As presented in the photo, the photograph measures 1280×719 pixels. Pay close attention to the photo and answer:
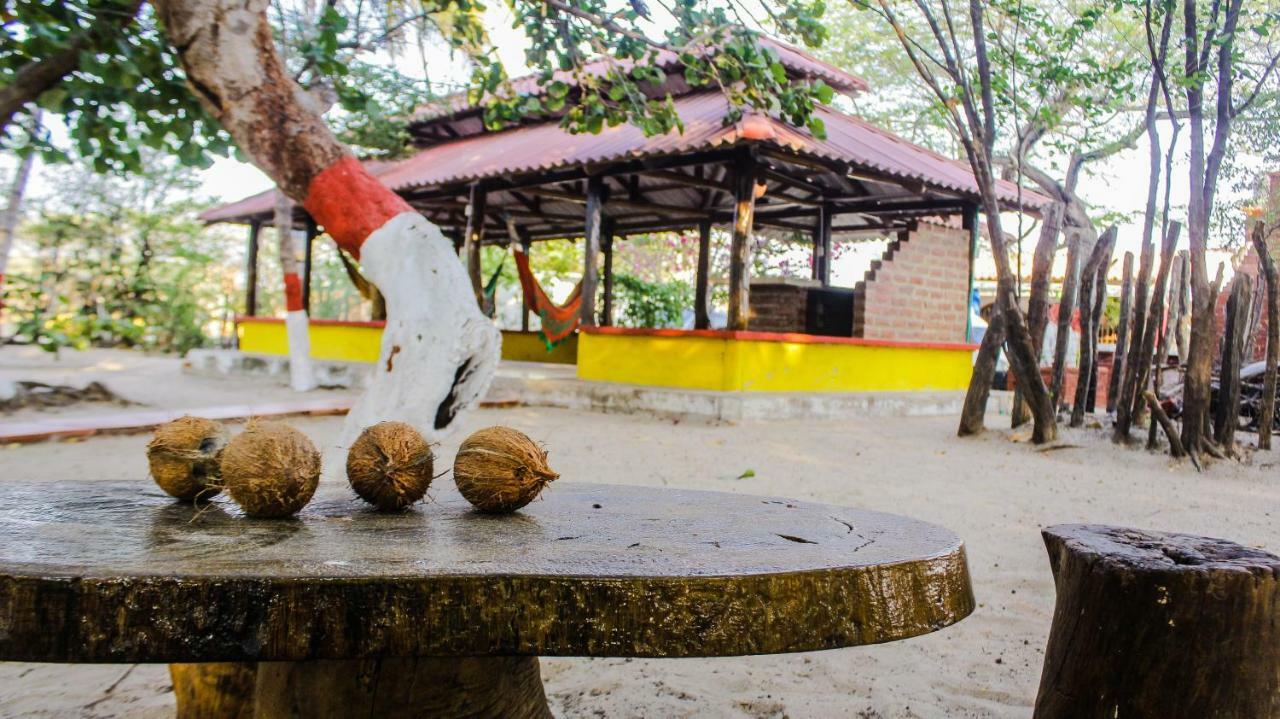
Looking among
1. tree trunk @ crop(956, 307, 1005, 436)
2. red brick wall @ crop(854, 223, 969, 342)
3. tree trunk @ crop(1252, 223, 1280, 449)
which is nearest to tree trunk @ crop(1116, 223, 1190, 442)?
tree trunk @ crop(1252, 223, 1280, 449)

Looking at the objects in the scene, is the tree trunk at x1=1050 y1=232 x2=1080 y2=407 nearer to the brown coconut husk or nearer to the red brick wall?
the red brick wall

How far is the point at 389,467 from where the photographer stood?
1291mm

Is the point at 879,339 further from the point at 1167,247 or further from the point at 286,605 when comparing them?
the point at 286,605

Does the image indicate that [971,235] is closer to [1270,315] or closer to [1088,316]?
[1088,316]

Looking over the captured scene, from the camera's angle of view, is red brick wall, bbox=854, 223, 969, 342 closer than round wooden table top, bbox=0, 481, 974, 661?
No

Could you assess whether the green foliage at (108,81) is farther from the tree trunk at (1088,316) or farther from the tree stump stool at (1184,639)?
the tree trunk at (1088,316)

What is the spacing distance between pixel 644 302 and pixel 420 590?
1305 centimetres

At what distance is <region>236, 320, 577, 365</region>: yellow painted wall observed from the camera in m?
11.0

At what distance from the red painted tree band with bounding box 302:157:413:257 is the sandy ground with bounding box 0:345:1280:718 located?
3.48ft

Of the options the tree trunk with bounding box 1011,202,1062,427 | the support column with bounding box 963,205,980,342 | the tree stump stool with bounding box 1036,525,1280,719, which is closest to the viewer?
the tree stump stool with bounding box 1036,525,1280,719

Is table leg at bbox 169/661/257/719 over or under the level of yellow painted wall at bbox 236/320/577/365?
under

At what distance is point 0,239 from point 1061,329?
279 inches

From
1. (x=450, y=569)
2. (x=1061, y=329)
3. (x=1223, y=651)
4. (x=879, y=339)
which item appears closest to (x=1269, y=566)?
(x=1223, y=651)

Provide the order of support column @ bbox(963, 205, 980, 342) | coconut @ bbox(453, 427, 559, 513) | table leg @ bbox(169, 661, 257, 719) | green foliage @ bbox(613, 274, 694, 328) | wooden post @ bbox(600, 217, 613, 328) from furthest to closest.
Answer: green foliage @ bbox(613, 274, 694, 328), wooden post @ bbox(600, 217, 613, 328), support column @ bbox(963, 205, 980, 342), table leg @ bbox(169, 661, 257, 719), coconut @ bbox(453, 427, 559, 513)
